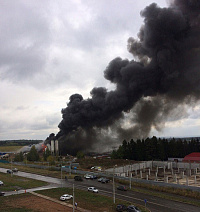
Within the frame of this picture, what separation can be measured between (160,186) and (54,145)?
7385 cm

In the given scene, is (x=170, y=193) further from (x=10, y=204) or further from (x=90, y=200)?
(x=10, y=204)

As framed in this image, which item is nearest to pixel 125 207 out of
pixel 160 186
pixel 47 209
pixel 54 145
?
pixel 47 209

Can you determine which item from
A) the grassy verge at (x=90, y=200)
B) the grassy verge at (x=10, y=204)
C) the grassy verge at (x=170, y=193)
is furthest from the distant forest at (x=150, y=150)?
the grassy verge at (x=10, y=204)

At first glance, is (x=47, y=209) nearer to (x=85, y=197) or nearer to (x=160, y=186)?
(x=85, y=197)

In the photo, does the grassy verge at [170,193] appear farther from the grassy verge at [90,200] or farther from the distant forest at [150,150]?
the distant forest at [150,150]

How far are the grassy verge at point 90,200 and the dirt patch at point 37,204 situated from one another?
2.36 m

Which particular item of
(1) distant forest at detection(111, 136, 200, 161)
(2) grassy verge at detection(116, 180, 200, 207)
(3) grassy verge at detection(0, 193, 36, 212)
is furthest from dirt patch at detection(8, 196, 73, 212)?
(1) distant forest at detection(111, 136, 200, 161)

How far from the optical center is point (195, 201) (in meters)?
31.8

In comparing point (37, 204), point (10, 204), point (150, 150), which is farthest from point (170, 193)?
point (150, 150)

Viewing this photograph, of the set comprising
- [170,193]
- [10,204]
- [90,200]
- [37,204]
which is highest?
[10,204]

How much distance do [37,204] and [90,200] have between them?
732 centimetres

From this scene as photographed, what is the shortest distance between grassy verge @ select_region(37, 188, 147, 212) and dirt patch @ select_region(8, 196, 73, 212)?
7.75 ft

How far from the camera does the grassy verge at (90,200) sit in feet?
92.8

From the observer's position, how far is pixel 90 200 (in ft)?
105
